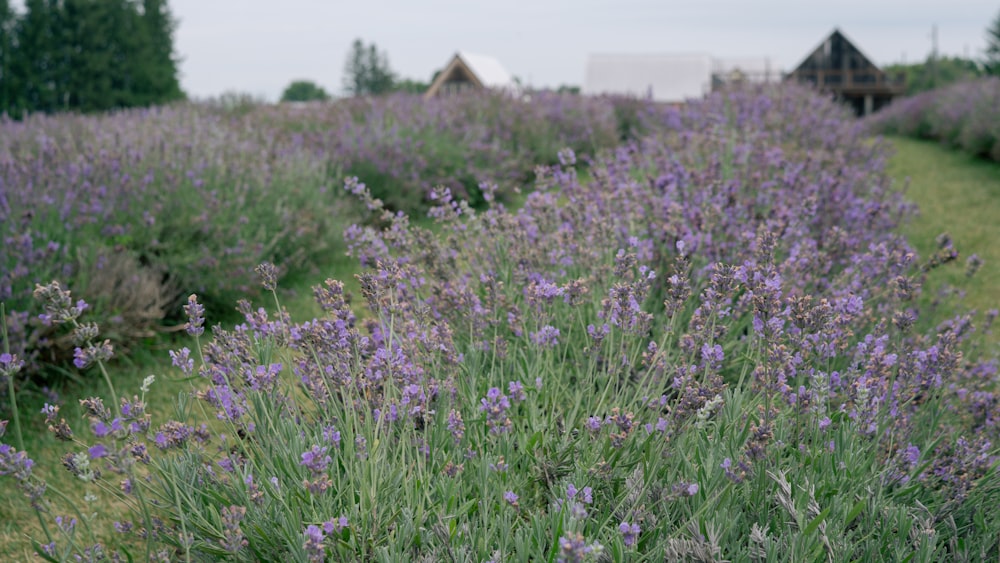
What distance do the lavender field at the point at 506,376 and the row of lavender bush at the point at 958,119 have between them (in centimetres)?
729

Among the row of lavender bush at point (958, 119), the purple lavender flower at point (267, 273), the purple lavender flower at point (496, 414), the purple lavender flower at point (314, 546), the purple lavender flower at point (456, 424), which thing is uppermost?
the row of lavender bush at point (958, 119)

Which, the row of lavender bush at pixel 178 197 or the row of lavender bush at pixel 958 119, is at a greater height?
the row of lavender bush at pixel 958 119

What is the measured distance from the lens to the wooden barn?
36281 mm

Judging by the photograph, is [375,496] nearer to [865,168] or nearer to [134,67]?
[865,168]

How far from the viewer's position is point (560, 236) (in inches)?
139

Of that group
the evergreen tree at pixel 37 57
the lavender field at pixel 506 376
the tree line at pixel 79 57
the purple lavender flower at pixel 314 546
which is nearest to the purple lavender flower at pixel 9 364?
the lavender field at pixel 506 376

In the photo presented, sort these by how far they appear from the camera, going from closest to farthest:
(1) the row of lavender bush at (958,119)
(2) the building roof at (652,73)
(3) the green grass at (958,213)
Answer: (3) the green grass at (958,213)
(1) the row of lavender bush at (958,119)
(2) the building roof at (652,73)

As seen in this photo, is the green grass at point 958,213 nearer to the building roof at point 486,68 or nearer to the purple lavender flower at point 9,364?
the purple lavender flower at point 9,364

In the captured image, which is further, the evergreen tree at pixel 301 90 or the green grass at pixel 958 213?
the evergreen tree at pixel 301 90

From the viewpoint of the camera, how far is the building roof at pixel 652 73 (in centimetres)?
3462

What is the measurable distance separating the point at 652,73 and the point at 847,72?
968 cm

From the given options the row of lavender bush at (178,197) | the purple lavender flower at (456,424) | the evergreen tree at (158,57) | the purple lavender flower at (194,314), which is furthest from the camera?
the evergreen tree at (158,57)

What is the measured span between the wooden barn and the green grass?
24.9 meters

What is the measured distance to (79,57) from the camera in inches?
1008
